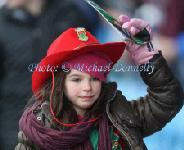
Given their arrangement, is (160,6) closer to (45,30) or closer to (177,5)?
(177,5)

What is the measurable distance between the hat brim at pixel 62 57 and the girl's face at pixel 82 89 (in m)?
0.09

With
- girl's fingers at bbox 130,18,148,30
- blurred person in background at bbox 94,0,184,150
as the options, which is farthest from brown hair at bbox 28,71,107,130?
blurred person in background at bbox 94,0,184,150

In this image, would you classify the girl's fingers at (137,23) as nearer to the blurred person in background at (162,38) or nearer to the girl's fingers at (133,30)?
the girl's fingers at (133,30)

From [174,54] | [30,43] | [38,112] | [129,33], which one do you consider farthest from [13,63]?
[174,54]

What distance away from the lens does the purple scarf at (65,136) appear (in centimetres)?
293

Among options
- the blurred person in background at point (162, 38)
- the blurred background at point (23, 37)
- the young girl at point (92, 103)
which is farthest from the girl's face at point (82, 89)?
the blurred person in background at point (162, 38)

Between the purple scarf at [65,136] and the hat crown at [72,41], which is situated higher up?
the hat crown at [72,41]

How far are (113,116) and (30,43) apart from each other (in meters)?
0.98

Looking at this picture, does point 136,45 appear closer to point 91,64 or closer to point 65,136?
point 91,64

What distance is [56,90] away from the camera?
3.07 metres

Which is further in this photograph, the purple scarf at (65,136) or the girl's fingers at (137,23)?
the girl's fingers at (137,23)

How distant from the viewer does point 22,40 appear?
12.4 ft

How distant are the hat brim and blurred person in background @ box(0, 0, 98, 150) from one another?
60 centimetres

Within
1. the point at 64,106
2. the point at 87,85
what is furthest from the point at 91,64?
the point at 64,106
